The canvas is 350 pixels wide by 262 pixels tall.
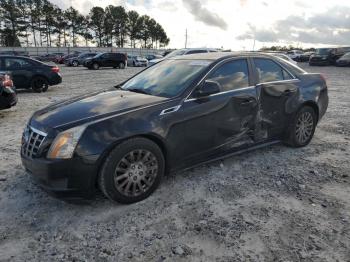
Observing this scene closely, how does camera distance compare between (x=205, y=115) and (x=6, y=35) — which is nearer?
(x=205, y=115)

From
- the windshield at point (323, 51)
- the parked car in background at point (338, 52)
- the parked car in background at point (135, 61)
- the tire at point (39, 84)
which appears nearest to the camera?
the tire at point (39, 84)

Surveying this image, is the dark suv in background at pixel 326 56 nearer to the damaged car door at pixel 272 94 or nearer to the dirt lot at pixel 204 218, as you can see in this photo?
the damaged car door at pixel 272 94

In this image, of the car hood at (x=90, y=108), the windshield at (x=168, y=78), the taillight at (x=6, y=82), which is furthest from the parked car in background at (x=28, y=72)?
the car hood at (x=90, y=108)

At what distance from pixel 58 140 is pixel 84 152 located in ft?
0.96

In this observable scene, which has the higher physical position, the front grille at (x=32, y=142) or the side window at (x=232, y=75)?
the side window at (x=232, y=75)

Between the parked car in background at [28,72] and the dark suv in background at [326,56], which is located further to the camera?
the dark suv in background at [326,56]

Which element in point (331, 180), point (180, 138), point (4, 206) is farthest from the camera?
point (331, 180)

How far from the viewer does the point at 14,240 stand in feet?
10.6

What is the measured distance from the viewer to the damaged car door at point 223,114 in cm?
424

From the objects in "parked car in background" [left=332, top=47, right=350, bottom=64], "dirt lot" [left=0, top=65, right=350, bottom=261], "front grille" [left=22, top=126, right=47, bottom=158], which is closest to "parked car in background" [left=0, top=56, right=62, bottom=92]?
"dirt lot" [left=0, top=65, right=350, bottom=261]

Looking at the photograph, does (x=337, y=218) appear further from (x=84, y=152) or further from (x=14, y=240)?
(x=14, y=240)

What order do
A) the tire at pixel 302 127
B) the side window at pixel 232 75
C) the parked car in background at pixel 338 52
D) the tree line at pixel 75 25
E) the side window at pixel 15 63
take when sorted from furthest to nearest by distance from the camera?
the tree line at pixel 75 25, the parked car in background at pixel 338 52, the side window at pixel 15 63, the tire at pixel 302 127, the side window at pixel 232 75

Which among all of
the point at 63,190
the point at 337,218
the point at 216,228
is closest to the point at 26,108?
the point at 63,190

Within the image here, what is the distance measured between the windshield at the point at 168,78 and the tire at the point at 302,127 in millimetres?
1934
